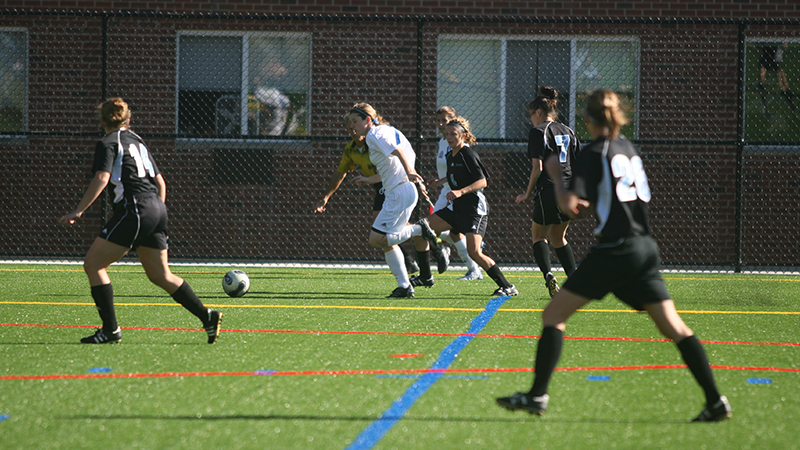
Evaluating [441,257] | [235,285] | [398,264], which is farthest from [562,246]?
[235,285]

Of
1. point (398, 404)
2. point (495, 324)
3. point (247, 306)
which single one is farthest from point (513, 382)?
point (247, 306)

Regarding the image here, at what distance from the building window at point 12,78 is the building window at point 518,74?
6.77 meters

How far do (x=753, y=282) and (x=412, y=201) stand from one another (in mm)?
4677

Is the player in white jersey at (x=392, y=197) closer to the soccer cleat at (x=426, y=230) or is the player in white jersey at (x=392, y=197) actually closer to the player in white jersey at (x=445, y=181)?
the soccer cleat at (x=426, y=230)

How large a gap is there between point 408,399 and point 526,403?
0.60 metres

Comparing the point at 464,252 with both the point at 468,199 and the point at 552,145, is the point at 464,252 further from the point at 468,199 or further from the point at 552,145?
the point at 552,145

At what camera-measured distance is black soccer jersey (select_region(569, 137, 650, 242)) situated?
3373mm

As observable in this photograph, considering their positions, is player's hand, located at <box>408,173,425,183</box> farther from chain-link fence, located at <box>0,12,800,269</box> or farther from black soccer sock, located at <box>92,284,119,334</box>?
chain-link fence, located at <box>0,12,800,269</box>

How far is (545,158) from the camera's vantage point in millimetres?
7148

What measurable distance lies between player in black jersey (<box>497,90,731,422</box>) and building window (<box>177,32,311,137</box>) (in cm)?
978

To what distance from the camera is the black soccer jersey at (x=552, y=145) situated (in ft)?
23.6

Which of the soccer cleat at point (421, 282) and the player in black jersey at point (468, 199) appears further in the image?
the soccer cleat at point (421, 282)

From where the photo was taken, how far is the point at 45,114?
499 inches

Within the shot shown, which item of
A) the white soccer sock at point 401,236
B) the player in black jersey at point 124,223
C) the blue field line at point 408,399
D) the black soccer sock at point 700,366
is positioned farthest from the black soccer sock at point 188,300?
the black soccer sock at point 700,366
